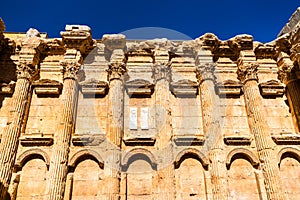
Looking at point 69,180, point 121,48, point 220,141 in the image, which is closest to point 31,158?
point 69,180

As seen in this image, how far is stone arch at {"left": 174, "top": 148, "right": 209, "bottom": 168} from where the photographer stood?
10641 millimetres

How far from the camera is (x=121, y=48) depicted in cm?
1241

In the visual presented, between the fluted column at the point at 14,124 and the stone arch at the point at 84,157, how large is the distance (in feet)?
6.34

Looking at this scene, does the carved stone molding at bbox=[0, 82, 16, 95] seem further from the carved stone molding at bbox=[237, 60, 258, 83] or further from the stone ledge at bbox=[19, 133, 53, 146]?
the carved stone molding at bbox=[237, 60, 258, 83]

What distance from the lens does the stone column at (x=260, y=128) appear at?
1012cm

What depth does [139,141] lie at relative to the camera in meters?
10.8

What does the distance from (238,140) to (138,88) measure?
4.18 m

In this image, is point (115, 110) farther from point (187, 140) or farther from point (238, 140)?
point (238, 140)

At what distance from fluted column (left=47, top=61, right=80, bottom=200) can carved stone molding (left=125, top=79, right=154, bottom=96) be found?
2.00 meters

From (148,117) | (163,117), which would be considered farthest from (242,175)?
(148,117)

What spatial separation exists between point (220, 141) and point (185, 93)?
2.36m

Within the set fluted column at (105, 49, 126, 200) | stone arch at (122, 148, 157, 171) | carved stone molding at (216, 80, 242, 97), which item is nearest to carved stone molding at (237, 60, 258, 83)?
carved stone molding at (216, 80, 242, 97)

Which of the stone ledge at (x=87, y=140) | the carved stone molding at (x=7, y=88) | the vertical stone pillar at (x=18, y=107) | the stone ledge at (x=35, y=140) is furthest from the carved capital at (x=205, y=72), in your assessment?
the carved stone molding at (x=7, y=88)

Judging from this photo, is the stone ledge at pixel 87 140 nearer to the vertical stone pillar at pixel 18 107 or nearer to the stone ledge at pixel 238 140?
the vertical stone pillar at pixel 18 107
